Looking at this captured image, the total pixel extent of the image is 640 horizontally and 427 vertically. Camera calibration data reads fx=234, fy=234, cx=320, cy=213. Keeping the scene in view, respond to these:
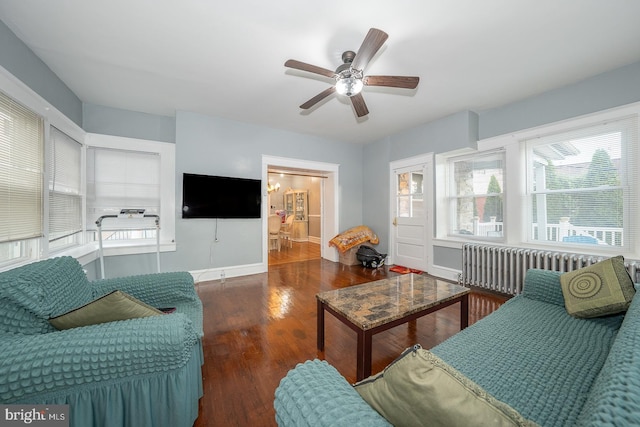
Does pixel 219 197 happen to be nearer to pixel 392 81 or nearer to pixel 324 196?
pixel 324 196

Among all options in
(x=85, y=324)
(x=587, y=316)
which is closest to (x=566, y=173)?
(x=587, y=316)

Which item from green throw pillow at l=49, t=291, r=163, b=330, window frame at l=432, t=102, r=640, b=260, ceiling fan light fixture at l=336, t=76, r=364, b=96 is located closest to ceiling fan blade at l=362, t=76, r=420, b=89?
ceiling fan light fixture at l=336, t=76, r=364, b=96

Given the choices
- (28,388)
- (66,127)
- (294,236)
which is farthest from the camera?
(294,236)

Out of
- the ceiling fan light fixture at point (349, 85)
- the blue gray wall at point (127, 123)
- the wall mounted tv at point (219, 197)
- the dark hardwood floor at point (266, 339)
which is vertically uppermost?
the blue gray wall at point (127, 123)

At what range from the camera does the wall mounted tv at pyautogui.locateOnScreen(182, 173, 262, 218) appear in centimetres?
356

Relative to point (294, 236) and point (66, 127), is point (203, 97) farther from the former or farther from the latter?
point (294, 236)

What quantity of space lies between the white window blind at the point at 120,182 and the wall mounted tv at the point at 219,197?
54 cm

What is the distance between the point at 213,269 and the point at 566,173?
5.08 meters

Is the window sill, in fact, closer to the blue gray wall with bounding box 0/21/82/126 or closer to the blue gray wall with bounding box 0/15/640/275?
the blue gray wall with bounding box 0/15/640/275

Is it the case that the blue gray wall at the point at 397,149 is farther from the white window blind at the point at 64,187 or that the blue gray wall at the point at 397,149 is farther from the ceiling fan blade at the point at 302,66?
the white window blind at the point at 64,187

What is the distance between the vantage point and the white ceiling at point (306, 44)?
175 centimetres

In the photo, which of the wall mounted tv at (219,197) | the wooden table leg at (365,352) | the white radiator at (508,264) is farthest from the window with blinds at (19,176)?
the white radiator at (508,264)

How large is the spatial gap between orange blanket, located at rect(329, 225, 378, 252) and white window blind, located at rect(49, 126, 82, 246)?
397 cm

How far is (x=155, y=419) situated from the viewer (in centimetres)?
104
